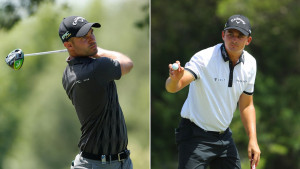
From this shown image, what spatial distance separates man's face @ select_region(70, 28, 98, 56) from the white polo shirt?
67cm

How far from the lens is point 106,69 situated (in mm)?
3408

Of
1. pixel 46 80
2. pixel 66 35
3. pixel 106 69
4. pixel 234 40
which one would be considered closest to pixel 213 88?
pixel 234 40

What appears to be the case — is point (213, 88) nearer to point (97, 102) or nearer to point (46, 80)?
point (97, 102)

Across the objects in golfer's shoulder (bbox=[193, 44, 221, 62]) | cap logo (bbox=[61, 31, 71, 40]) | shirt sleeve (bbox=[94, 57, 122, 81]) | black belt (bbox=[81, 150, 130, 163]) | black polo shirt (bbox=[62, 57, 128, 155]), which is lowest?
black belt (bbox=[81, 150, 130, 163])

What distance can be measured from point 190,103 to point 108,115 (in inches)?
25.9

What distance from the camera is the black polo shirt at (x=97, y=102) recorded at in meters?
3.42

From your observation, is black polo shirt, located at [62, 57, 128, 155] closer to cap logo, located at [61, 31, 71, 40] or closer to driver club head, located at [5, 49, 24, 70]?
cap logo, located at [61, 31, 71, 40]

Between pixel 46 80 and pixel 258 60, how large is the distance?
5150 millimetres

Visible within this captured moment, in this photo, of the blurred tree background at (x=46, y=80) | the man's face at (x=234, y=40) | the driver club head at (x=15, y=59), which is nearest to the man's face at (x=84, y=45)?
the driver club head at (x=15, y=59)

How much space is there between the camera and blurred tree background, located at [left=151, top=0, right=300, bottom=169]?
10.9 m

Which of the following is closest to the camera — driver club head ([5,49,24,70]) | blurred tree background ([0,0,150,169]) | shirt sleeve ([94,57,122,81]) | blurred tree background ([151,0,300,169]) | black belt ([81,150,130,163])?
shirt sleeve ([94,57,122,81])

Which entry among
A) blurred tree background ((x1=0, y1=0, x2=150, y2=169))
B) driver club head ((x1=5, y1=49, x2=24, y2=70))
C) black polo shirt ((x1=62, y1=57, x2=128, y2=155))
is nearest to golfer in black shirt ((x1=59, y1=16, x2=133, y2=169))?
black polo shirt ((x1=62, y1=57, x2=128, y2=155))

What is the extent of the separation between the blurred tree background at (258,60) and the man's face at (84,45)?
23.7ft

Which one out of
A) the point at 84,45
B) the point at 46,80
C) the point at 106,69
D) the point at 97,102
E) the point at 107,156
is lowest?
the point at 107,156
